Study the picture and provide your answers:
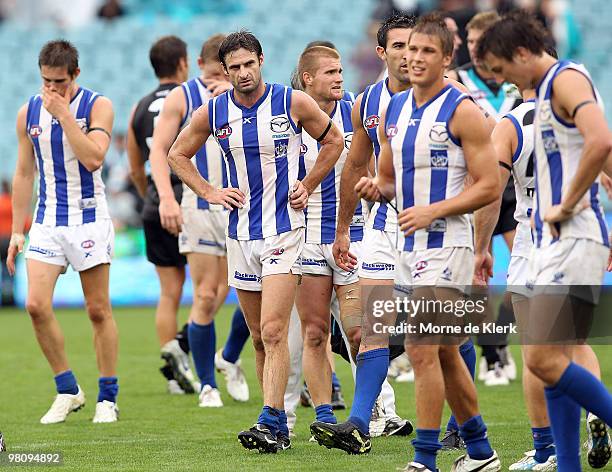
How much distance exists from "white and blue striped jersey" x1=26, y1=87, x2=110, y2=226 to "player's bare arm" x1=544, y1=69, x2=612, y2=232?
4098 millimetres

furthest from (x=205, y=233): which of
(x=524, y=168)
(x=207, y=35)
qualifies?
(x=207, y=35)

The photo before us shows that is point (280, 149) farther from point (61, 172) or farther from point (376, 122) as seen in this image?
point (61, 172)

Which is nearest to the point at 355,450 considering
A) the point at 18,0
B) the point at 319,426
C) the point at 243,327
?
the point at 319,426

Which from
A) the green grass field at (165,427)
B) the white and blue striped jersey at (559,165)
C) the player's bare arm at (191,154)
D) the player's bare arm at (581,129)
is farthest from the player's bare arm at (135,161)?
the player's bare arm at (581,129)

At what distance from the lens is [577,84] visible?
5.33m

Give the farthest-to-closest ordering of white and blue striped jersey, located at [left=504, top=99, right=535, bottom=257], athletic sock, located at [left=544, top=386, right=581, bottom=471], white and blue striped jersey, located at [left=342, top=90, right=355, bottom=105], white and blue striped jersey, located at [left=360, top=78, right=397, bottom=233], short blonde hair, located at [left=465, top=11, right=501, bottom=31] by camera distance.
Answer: short blonde hair, located at [left=465, top=11, right=501, bottom=31]
white and blue striped jersey, located at [left=342, top=90, right=355, bottom=105]
white and blue striped jersey, located at [left=360, top=78, right=397, bottom=233]
white and blue striped jersey, located at [left=504, top=99, right=535, bottom=257]
athletic sock, located at [left=544, top=386, right=581, bottom=471]

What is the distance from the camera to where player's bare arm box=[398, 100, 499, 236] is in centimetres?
581

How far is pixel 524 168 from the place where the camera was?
6.65 m

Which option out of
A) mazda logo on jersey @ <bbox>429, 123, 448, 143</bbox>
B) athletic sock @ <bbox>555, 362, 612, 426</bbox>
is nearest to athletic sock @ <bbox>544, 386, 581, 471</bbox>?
athletic sock @ <bbox>555, 362, 612, 426</bbox>

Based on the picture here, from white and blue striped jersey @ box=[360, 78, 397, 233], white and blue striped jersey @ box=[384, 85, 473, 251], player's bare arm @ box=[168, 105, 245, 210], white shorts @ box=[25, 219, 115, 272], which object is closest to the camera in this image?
white and blue striped jersey @ box=[384, 85, 473, 251]

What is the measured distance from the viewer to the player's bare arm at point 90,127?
8.33 meters

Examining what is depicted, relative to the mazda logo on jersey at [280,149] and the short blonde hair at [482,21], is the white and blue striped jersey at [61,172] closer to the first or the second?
the mazda logo on jersey at [280,149]

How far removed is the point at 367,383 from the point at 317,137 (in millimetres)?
1466

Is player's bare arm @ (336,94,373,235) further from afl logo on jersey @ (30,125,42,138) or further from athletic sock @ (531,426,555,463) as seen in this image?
afl logo on jersey @ (30,125,42,138)
